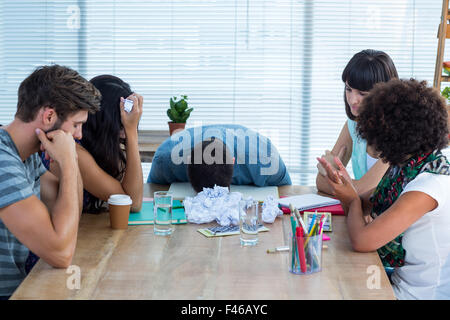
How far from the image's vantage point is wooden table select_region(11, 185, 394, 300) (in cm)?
117

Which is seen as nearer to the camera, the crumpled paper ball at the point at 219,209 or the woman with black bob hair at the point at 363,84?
the crumpled paper ball at the point at 219,209

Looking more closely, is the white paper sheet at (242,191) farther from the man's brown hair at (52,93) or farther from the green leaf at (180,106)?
the green leaf at (180,106)

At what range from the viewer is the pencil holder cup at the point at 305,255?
1284 millimetres

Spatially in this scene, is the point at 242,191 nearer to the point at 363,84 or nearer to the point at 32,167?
the point at 363,84

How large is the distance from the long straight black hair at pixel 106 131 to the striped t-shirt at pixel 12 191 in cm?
24

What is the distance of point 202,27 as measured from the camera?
3.81 m

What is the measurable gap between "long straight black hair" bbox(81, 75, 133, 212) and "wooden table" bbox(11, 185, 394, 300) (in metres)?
0.34

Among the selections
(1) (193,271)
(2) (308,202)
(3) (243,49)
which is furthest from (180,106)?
(1) (193,271)

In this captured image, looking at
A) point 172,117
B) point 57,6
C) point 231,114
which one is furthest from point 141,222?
point 57,6

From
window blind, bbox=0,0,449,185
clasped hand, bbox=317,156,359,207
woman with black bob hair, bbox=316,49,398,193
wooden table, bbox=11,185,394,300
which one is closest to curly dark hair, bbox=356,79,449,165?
clasped hand, bbox=317,156,359,207

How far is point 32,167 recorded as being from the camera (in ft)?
5.23

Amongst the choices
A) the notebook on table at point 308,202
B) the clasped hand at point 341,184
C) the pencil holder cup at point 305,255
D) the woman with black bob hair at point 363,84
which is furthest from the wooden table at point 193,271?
the woman with black bob hair at point 363,84

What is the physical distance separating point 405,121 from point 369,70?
0.80 meters
